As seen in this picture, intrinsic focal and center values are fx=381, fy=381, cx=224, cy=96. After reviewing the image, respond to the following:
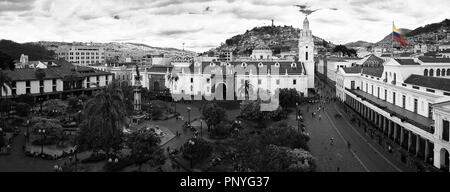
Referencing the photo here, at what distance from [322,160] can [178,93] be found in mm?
42299

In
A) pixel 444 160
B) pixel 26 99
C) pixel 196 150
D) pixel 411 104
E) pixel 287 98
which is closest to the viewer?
pixel 444 160

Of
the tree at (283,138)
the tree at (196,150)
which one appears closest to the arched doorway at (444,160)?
the tree at (283,138)

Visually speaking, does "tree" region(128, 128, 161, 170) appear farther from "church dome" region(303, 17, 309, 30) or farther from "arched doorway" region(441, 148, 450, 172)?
"church dome" region(303, 17, 309, 30)

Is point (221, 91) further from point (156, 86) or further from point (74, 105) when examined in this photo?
point (74, 105)

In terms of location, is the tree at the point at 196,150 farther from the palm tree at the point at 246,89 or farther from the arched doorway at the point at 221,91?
the arched doorway at the point at 221,91

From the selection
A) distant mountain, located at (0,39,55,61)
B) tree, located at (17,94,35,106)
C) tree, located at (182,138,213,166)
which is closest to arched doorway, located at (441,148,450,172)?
tree, located at (182,138,213,166)

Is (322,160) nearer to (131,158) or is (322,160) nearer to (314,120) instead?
(131,158)

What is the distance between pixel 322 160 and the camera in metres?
27.0

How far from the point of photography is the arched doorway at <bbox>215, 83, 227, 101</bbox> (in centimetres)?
6283

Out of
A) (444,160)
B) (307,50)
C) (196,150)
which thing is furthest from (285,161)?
(307,50)

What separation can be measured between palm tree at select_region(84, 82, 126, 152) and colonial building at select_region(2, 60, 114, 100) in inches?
1092

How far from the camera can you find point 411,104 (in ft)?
112

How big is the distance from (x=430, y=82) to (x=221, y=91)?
3537 cm

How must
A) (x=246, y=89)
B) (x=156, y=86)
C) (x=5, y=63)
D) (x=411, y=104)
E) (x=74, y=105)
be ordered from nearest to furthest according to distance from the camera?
1. (x=411, y=104)
2. (x=74, y=105)
3. (x=5, y=63)
4. (x=246, y=89)
5. (x=156, y=86)
